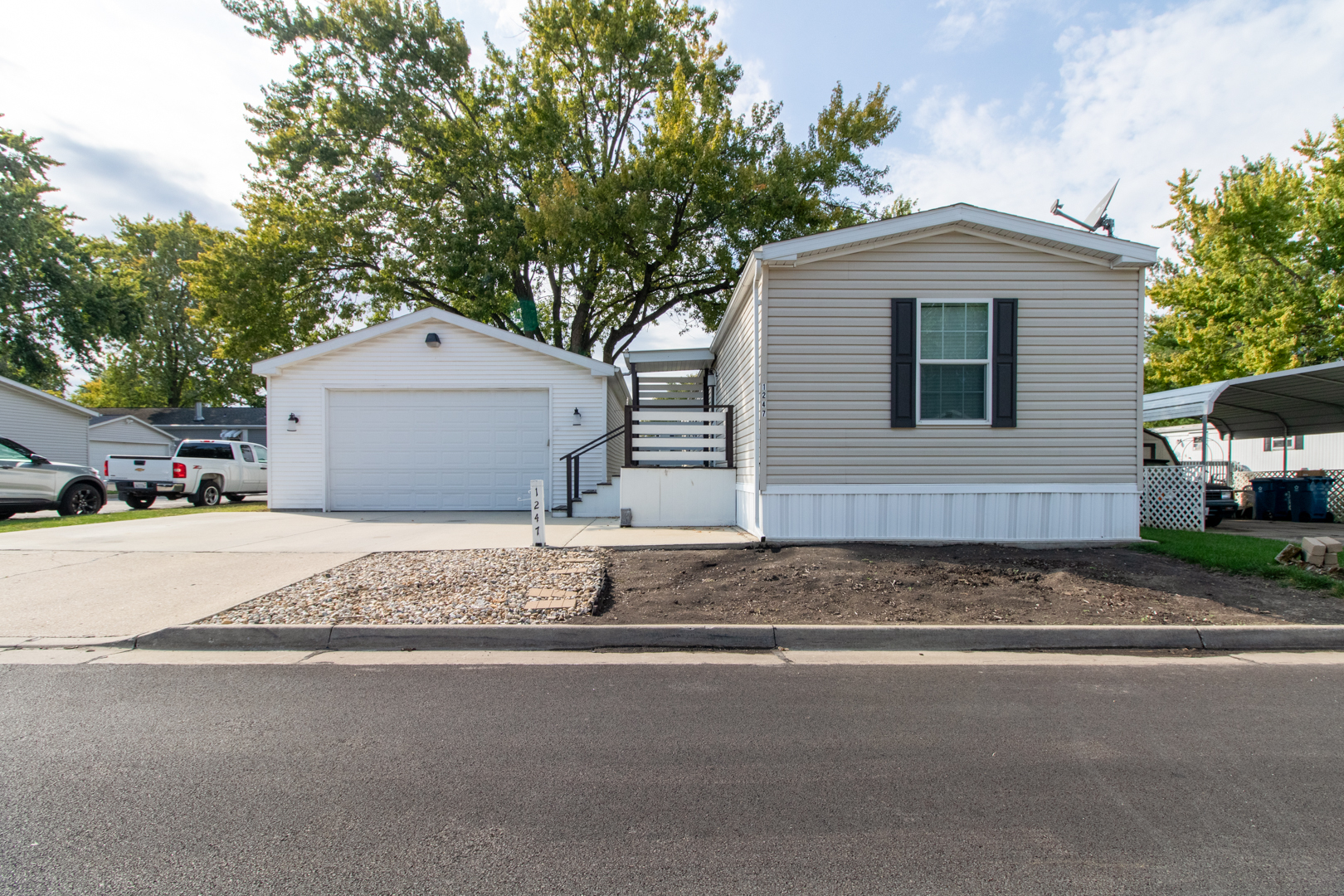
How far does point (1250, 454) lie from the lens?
776 inches

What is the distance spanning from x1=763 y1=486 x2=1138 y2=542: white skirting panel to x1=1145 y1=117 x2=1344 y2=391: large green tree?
16.3m

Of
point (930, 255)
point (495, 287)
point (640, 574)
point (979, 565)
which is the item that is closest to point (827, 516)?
point (979, 565)

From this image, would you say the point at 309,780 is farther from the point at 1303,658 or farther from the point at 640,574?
the point at 1303,658

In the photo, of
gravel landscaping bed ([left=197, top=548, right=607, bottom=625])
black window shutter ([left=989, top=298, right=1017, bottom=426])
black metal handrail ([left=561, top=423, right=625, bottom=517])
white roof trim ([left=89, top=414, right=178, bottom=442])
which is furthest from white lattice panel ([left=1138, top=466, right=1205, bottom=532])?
white roof trim ([left=89, top=414, right=178, bottom=442])

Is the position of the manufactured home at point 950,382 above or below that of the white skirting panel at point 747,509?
above

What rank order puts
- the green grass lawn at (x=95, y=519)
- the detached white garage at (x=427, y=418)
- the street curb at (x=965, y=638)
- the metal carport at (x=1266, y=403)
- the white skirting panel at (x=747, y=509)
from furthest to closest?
the detached white garage at (x=427, y=418) → the metal carport at (x=1266, y=403) → the green grass lawn at (x=95, y=519) → the white skirting panel at (x=747, y=509) → the street curb at (x=965, y=638)

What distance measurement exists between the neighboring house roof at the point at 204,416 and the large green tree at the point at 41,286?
5.26m

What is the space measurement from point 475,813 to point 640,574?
412 centimetres

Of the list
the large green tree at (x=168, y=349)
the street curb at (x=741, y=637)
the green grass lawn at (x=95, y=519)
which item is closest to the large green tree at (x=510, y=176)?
the green grass lawn at (x=95, y=519)

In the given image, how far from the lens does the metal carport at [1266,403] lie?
1174 cm

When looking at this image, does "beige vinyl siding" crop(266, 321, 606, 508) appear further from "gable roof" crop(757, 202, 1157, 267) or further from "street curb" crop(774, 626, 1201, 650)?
"street curb" crop(774, 626, 1201, 650)

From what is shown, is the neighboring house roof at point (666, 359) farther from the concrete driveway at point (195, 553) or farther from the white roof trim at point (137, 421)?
the white roof trim at point (137, 421)

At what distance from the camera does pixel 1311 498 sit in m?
13.6

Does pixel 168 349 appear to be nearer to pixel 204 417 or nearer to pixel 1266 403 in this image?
pixel 204 417
